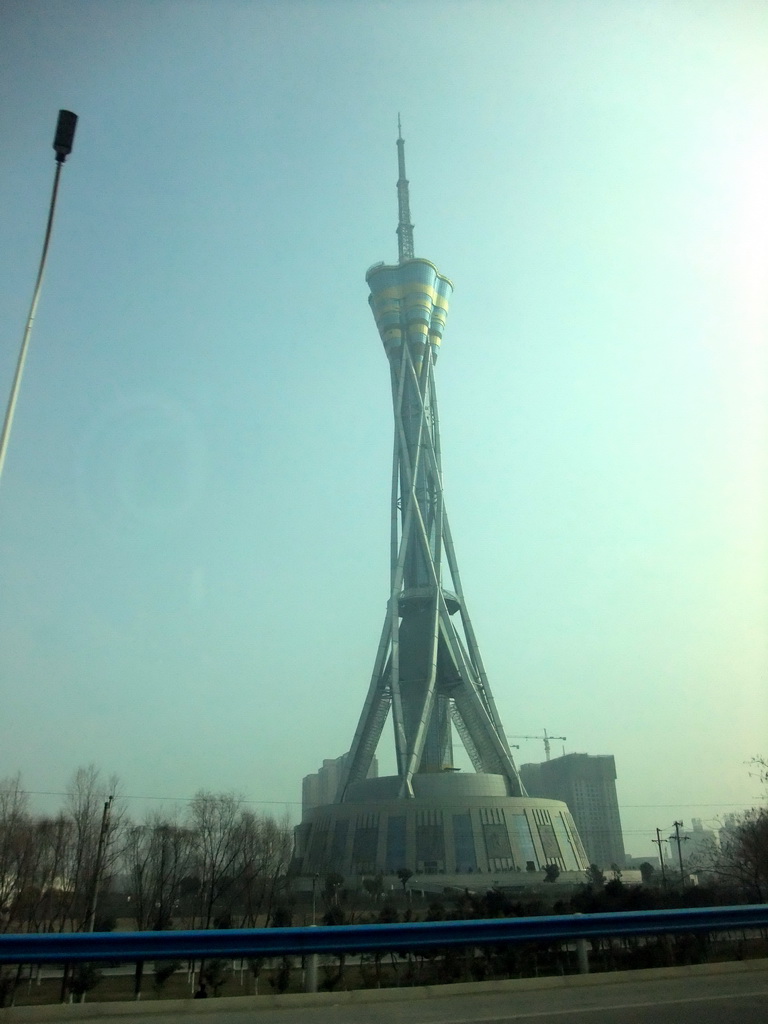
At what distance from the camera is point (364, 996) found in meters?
7.18

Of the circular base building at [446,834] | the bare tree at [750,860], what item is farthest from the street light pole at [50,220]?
the circular base building at [446,834]

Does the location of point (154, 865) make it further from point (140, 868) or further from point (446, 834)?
point (446, 834)

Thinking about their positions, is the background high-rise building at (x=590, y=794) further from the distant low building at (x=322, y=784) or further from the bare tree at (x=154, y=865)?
the bare tree at (x=154, y=865)

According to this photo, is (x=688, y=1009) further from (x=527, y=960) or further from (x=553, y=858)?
(x=553, y=858)

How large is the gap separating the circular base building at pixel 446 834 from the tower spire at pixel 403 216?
45.2 metres

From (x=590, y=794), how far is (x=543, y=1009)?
347 ft

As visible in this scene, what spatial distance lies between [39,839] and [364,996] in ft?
100

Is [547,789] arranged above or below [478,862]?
above

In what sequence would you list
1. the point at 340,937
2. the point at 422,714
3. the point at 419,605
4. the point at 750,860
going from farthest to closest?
the point at 419,605 < the point at 422,714 < the point at 750,860 < the point at 340,937

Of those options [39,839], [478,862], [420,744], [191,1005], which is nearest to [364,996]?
[191,1005]

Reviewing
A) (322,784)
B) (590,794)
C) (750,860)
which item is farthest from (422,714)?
(590,794)

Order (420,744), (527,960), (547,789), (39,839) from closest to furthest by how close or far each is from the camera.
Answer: (527,960) < (39,839) < (420,744) < (547,789)

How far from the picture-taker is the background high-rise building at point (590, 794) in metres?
99.9

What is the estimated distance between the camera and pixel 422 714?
58344 millimetres
